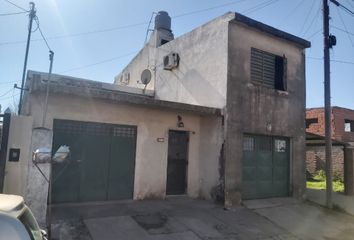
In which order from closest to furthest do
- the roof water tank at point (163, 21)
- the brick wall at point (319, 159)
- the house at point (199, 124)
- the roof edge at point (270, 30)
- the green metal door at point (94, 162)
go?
1. the house at point (199, 124)
2. the green metal door at point (94, 162)
3. the roof edge at point (270, 30)
4. the roof water tank at point (163, 21)
5. the brick wall at point (319, 159)

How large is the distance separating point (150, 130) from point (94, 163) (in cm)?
206

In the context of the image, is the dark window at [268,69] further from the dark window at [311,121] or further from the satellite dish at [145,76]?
the dark window at [311,121]

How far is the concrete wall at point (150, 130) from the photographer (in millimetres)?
8797

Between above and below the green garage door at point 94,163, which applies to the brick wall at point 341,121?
above

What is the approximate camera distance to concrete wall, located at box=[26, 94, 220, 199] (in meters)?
8.80

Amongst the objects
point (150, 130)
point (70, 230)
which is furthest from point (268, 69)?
point (70, 230)

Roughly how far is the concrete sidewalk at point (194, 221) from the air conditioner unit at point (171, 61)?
5.51m

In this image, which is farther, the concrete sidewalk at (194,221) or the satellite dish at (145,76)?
the satellite dish at (145,76)

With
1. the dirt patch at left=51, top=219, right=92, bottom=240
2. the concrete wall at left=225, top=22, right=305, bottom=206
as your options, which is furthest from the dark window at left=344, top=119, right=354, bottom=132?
the dirt patch at left=51, top=219, right=92, bottom=240

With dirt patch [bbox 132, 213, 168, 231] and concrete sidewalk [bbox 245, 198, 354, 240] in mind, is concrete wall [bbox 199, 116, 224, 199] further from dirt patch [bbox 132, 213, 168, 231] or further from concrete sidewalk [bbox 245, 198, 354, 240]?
dirt patch [bbox 132, 213, 168, 231]

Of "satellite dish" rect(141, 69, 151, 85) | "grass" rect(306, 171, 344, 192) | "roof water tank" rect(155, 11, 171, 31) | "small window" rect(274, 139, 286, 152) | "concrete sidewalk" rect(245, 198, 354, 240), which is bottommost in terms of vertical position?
"concrete sidewalk" rect(245, 198, 354, 240)

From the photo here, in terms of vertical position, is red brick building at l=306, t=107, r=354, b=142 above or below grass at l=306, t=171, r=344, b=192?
above

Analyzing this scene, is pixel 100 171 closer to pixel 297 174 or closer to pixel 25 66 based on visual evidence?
pixel 297 174

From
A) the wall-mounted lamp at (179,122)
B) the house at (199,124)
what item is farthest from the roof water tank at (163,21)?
the wall-mounted lamp at (179,122)
